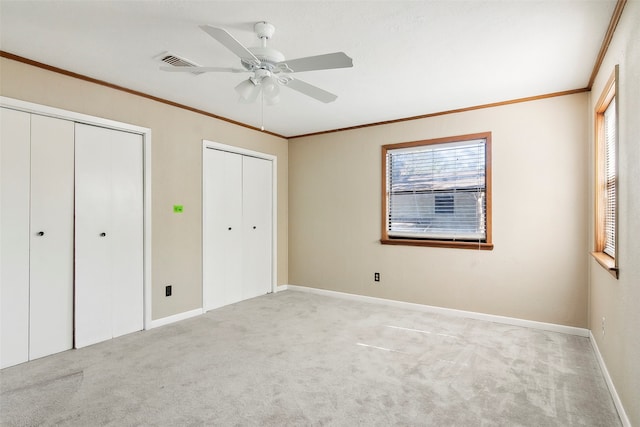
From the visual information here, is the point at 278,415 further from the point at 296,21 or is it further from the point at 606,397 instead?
the point at 296,21

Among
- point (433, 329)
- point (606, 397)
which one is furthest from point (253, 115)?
point (606, 397)

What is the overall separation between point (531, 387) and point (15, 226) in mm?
4055

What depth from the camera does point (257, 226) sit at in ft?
16.4

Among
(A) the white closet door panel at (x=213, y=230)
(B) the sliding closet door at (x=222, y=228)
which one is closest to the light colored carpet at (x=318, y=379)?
(A) the white closet door panel at (x=213, y=230)

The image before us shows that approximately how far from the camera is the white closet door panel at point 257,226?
190 inches

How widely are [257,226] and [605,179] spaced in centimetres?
398

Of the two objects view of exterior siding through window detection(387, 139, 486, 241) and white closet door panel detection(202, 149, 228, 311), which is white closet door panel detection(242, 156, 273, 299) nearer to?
white closet door panel detection(202, 149, 228, 311)

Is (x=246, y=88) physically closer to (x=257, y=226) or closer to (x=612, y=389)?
(x=257, y=226)

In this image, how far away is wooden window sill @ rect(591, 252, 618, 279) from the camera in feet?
7.10

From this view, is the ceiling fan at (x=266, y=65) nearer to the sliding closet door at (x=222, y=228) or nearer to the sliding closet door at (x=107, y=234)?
the sliding closet door at (x=107, y=234)

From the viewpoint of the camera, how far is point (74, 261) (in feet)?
10.0

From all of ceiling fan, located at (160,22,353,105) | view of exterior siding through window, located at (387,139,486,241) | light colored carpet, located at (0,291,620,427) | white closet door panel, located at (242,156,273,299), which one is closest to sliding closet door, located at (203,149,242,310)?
white closet door panel, located at (242,156,273,299)

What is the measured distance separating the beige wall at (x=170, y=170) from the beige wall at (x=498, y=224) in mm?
1794

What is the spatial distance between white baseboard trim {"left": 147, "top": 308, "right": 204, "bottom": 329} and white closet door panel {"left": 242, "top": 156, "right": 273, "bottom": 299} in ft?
2.71
